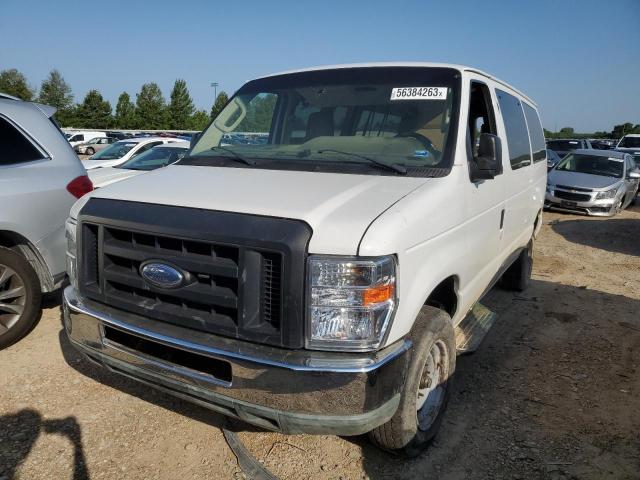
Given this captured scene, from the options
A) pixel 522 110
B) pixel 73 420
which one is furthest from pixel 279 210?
pixel 522 110

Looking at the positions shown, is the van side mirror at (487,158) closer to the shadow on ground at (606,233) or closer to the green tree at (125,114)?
the shadow on ground at (606,233)

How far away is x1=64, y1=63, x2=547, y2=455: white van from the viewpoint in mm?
2201

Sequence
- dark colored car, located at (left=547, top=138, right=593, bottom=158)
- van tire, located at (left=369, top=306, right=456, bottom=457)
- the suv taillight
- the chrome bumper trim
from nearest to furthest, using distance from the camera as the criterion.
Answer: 1. the chrome bumper trim
2. van tire, located at (left=369, top=306, right=456, bottom=457)
3. the suv taillight
4. dark colored car, located at (left=547, top=138, right=593, bottom=158)

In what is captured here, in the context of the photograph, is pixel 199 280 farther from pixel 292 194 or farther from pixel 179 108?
pixel 179 108

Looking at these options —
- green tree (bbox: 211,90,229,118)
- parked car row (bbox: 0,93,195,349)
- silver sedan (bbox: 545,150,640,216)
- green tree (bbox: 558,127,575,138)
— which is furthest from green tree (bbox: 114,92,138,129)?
parked car row (bbox: 0,93,195,349)

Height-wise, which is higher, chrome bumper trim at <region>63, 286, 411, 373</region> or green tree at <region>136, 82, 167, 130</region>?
green tree at <region>136, 82, 167, 130</region>

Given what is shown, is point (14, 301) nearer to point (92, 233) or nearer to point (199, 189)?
point (92, 233)

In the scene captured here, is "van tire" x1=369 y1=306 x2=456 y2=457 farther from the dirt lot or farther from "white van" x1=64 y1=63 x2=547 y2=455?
the dirt lot

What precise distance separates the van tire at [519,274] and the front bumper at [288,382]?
156 inches

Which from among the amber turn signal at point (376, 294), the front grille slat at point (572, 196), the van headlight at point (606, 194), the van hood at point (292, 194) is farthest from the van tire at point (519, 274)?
the van headlight at point (606, 194)

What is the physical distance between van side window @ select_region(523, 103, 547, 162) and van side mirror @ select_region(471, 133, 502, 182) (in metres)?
2.43

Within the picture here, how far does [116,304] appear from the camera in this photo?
2.68m

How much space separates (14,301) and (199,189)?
243cm

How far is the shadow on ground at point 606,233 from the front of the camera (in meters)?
Result: 9.17
